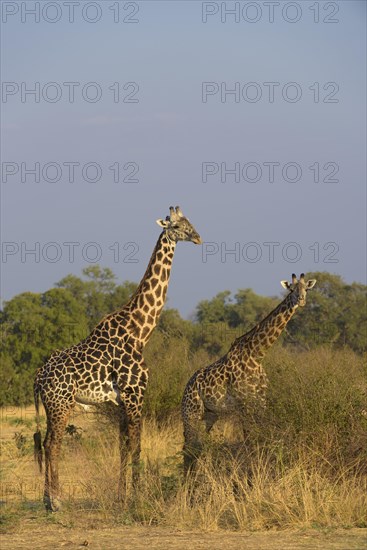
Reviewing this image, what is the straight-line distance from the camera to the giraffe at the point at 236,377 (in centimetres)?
1214

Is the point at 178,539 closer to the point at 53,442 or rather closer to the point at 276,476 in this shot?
the point at 276,476

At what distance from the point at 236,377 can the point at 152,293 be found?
1389mm

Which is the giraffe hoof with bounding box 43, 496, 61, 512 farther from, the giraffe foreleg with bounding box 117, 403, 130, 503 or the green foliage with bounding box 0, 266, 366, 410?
the green foliage with bounding box 0, 266, 366, 410

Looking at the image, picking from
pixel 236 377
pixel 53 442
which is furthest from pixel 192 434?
pixel 53 442

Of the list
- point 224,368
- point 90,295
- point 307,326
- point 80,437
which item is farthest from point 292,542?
point 90,295

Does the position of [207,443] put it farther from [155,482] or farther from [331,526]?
[331,526]

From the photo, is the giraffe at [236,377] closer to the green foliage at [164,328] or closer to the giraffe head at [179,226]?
the giraffe head at [179,226]

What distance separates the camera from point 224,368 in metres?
12.4

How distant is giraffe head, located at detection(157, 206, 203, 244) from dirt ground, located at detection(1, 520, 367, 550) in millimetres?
3767

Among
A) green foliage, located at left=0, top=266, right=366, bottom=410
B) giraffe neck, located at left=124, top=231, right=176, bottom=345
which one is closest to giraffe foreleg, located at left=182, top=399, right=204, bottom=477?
A: giraffe neck, located at left=124, top=231, right=176, bottom=345

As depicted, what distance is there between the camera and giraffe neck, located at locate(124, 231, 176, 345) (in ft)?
39.9

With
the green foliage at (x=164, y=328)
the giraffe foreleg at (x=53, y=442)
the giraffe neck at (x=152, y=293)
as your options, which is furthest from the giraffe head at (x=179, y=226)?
the green foliage at (x=164, y=328)

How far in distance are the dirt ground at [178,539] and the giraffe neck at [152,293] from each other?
2921 mm

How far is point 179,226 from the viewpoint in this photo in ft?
40.2
